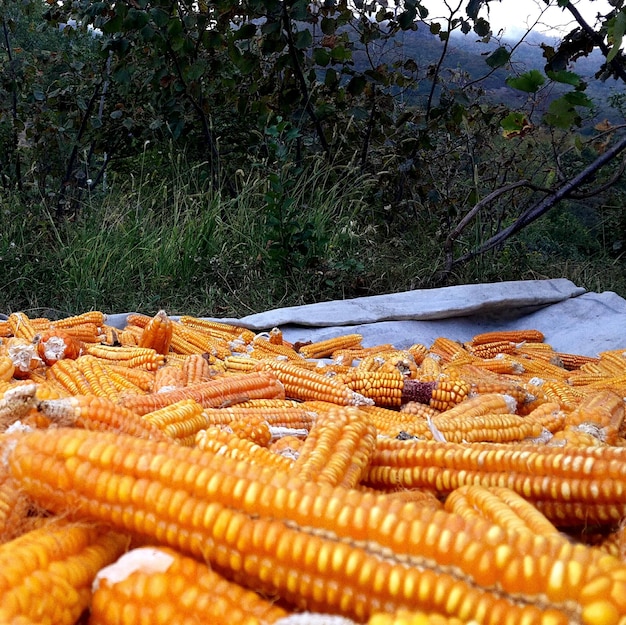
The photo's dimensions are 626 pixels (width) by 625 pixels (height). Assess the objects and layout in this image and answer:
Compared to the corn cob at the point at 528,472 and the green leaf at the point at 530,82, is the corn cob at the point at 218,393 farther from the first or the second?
the green leaf at the point at 530,82

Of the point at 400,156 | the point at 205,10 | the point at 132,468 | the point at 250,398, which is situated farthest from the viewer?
the point at 400,156

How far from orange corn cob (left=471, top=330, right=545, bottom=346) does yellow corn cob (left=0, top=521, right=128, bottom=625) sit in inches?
226

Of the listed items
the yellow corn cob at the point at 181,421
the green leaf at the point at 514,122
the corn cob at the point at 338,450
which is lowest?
the yellow corn cob at the point at 181,421

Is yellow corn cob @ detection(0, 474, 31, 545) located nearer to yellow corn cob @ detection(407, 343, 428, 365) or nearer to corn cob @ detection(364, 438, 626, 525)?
corn cob @ detection(364, 438, 626, 525)

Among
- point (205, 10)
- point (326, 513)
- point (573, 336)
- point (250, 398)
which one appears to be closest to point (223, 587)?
point (326, 513)

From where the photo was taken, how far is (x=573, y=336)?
7000 millimetres

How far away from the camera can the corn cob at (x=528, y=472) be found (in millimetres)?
1359

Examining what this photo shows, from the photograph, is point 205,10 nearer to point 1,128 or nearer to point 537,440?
point 1,128

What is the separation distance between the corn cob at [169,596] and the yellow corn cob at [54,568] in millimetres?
43

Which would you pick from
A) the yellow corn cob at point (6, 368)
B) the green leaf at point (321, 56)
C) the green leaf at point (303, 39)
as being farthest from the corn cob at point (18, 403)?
the green leaf at point (321, 56)

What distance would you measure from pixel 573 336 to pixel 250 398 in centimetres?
515

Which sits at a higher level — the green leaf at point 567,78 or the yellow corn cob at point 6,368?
the green leaf at point 567,78

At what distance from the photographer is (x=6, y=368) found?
2934 mm

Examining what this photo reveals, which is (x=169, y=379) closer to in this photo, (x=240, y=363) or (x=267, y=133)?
(x=240, y=363)
